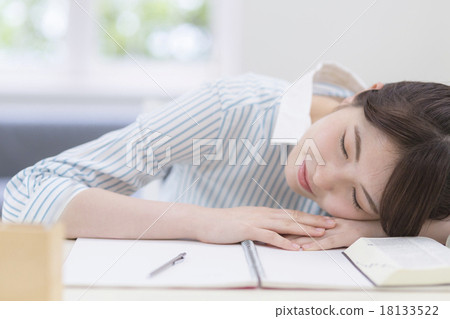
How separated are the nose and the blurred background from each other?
0.93 m

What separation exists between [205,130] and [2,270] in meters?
0.57

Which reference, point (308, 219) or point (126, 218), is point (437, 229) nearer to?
point (308, 219)

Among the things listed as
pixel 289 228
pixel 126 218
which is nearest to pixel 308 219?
pixel 289 228

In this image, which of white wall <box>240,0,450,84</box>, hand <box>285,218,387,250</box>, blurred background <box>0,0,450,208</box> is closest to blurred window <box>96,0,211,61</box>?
blurred background <box>0,0,450,208</box>

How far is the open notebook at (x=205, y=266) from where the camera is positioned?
1.88 ft

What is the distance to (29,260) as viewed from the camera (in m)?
0.43

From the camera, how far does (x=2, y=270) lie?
440mm

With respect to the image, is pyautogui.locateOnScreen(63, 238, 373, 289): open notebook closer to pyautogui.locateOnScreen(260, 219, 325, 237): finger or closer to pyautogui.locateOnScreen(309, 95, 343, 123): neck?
pyautogui.locateOnScreen(260, 219, 325, 237): finger

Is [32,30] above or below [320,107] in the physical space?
above

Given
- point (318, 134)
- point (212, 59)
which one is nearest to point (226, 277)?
point (318, 134)

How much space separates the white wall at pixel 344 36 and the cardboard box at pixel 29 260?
1.55 m

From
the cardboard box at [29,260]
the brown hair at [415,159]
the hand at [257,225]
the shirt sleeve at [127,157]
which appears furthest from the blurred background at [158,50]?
the cardboard box at [29,260]

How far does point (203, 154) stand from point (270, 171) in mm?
133

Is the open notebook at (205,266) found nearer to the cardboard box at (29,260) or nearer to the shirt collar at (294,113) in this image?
the cardboard box at (29,260)
